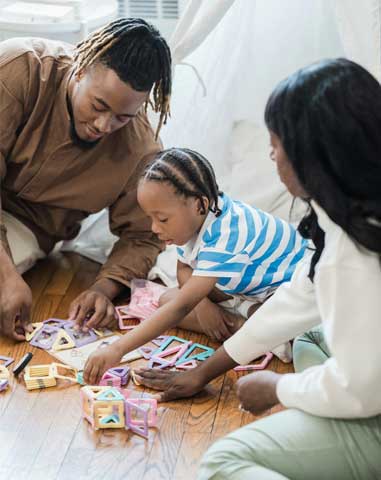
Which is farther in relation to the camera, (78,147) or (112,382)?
(78,147)

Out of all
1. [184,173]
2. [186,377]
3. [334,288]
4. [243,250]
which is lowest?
[186,377]

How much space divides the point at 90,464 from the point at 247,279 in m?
0.50

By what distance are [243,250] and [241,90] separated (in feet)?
2.53

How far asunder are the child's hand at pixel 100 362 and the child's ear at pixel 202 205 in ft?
1.02

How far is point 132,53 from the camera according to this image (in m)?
1.70

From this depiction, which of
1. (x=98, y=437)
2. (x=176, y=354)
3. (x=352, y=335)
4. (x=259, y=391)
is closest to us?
(x=352, y=335)

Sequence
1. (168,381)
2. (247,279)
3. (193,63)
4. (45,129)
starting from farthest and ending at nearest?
(193,63), (45,129), (247,279), (168,381)

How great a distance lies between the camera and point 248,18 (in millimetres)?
2195

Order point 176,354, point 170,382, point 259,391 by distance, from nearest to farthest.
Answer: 1. point 259,391
2. point 170,382
3. point 176,354

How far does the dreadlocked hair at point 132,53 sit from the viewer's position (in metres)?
1.68

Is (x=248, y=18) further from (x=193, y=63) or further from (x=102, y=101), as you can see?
(x=102, y=101)

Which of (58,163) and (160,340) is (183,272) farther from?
(58,163)

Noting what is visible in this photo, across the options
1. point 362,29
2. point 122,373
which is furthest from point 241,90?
point 122,373

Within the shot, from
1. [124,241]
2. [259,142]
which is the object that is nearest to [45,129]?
[124,241]
